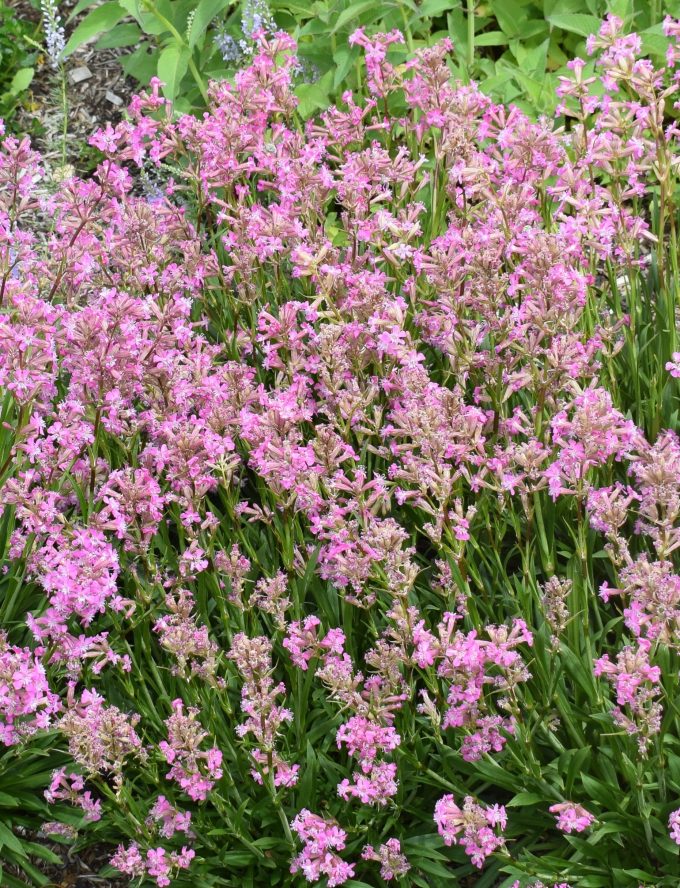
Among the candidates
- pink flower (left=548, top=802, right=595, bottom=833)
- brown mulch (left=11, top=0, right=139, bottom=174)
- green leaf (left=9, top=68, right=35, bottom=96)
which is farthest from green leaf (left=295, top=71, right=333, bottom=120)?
pink flower (left=548, top=802, right=595, bottom=833)

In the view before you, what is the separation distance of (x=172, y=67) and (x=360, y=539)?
10.1ft

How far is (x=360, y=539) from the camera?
2.93 metres

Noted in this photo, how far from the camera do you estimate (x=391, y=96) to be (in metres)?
5.84

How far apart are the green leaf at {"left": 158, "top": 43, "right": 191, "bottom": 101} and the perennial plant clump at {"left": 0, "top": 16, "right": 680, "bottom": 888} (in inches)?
38.8

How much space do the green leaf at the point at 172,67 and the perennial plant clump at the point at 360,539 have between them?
3.23 feet

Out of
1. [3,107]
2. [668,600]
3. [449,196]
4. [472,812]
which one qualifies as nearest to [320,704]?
[472,812]

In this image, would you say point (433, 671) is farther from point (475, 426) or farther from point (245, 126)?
point (245, 126)

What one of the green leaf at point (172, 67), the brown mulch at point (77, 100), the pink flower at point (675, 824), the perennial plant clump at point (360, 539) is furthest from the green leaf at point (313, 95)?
the pink flower at point (675, 824)

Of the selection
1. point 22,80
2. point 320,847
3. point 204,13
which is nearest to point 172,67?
point 204,13

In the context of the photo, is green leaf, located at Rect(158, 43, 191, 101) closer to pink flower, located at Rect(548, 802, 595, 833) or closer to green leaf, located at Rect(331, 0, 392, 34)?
green leaf, located at Rect(331, 0, 392, 34)

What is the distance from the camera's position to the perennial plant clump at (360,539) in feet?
9.27

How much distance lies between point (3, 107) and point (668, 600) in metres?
6.37

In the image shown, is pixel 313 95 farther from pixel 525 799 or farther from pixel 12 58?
pixel 525 799

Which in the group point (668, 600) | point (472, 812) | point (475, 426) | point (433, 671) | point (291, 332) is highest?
point (291, 332)
